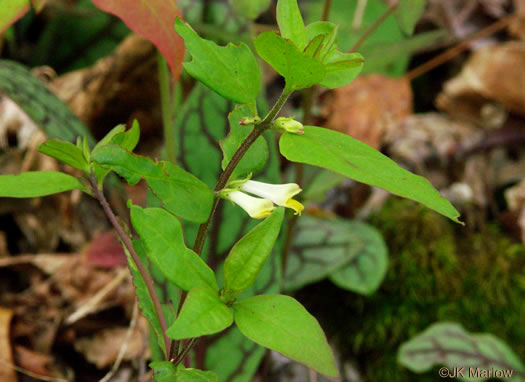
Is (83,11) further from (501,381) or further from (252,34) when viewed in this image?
(501,381)

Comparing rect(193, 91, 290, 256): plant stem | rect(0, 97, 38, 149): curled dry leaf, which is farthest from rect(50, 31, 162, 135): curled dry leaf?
rect(193, 91, 290, 256): plant stem

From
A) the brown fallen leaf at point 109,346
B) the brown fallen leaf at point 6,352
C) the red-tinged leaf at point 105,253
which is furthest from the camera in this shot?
the red-tinged leaf at point 105,253

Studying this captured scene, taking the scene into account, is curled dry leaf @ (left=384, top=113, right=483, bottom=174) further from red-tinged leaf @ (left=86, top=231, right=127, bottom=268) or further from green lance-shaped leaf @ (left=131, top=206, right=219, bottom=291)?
green lance-shaped leaf @ (left=131, top=206, right=219, bottom=291)

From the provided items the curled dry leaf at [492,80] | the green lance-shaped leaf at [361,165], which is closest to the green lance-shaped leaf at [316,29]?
the green lance-shaped leaf at [361,165]

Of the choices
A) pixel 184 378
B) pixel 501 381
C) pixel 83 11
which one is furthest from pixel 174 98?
pixel 501 381

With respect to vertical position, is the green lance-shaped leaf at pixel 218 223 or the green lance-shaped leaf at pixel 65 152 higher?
the green lance-shaped leaf at pixel 65 152

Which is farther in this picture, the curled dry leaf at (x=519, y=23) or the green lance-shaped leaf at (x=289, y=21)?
the curled dry leaf at (x=519, y=23)

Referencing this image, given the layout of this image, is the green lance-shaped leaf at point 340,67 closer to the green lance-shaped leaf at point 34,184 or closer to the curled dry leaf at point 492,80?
the green lance-shaped leaf at point 34,184
